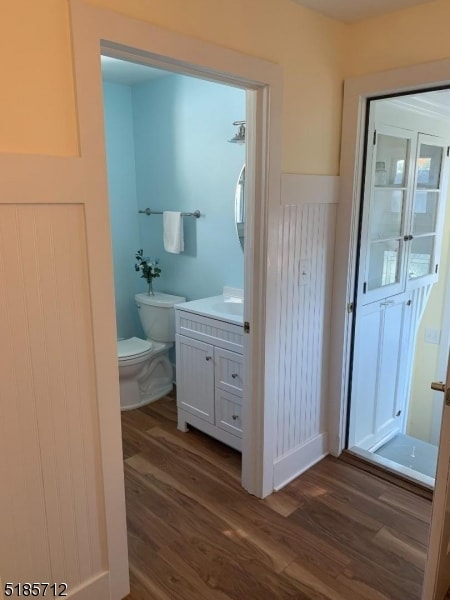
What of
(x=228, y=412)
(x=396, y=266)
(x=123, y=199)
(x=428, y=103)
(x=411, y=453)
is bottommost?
(x=411, y=453)

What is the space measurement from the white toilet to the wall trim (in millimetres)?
1511

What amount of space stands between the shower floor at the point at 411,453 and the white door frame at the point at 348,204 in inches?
24.3

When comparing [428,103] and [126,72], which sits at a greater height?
[126,72]

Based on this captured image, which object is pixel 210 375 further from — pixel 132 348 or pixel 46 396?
pixel 46 396

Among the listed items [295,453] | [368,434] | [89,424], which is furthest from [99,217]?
[368,434]

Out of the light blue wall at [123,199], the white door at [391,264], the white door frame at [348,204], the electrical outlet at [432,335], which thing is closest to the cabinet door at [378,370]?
the white door at [391,264]

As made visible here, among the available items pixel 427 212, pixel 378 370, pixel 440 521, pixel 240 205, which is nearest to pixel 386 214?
pixel 427 212

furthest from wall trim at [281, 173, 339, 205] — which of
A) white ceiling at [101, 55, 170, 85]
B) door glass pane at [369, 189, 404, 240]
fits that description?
white ceiling at [101, 55, 170, 85]

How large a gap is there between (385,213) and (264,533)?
6.49ft

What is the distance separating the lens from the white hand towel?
3.38 meters

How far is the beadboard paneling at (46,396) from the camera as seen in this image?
133 cm

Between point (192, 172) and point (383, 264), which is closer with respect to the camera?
point (383, 264)

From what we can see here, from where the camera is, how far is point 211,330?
2.65 m

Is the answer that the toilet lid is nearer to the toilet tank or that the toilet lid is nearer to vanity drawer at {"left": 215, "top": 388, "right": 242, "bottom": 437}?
the toilet tank
